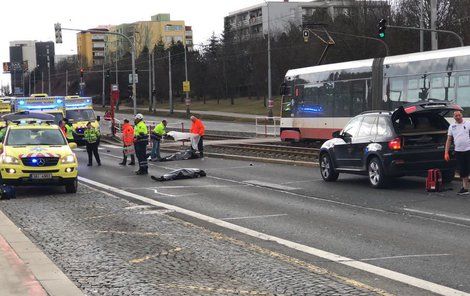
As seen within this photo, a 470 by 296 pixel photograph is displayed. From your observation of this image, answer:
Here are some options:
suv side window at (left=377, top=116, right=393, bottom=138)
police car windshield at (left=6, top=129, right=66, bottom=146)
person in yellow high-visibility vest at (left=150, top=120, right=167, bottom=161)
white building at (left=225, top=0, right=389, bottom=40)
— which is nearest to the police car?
police car windshield at (left=6, top=129, right=66, bottom=146)

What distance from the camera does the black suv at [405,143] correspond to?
43.4 feet

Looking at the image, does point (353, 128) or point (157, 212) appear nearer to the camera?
point (157, 212)

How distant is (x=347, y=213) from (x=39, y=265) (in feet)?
18.6

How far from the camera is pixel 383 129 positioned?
13.6 meters

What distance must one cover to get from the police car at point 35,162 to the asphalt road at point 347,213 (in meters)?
1.69

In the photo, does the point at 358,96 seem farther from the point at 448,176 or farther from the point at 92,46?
the point at 92,46

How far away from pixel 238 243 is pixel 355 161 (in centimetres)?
687

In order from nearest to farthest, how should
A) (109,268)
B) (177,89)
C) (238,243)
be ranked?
(109,268) → (238,243) → (177,89)

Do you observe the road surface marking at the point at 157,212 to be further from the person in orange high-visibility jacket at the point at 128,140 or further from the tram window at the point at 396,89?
the tram window at the point at 396,89

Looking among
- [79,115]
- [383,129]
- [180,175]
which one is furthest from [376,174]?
[79,115]

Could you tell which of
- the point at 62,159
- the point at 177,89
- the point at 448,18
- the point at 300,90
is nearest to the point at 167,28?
the point at 177,89

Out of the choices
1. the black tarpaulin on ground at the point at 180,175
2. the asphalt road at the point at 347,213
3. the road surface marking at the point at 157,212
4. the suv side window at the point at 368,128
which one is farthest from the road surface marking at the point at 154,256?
the black tarpaulin on ground at the point at 180,175

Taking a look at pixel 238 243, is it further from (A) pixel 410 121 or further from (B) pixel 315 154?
(B) pixel 315 154

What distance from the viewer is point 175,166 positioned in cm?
2178
